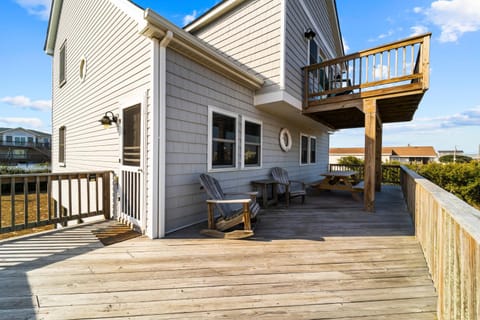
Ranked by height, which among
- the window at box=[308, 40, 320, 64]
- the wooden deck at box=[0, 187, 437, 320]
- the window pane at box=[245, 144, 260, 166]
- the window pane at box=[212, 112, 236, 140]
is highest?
the window at box=[308, 40, 320, 64]

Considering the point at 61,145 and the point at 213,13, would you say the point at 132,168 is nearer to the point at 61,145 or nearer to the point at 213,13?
the point at 213,13

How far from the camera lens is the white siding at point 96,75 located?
12.1 feet

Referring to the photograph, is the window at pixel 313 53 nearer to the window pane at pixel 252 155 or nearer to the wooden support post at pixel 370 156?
the wooden support post at pixel 370 156

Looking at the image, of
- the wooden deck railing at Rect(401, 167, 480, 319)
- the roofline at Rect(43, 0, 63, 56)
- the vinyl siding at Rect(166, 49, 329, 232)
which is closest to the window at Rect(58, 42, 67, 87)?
the roofline at Rect(43, 0, 63, 56)

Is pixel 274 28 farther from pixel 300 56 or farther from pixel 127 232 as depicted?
pixel 127 232

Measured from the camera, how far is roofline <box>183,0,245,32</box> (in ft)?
19.0

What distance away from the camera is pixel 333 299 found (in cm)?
181

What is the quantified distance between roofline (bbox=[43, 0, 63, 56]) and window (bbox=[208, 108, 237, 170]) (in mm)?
7436

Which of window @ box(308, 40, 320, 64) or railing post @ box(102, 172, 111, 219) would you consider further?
window @ box(308, 40, 320, 64)

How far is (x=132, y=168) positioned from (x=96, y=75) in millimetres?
2810

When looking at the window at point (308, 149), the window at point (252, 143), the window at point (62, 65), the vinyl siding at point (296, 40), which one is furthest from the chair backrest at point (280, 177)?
the window at point (62, 65)

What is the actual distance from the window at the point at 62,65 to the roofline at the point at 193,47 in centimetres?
560

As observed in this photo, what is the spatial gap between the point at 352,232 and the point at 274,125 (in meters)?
3.58

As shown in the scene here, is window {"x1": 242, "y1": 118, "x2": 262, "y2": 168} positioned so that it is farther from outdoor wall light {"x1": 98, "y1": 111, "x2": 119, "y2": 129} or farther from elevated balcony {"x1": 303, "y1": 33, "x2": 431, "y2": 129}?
outdoor wall light {"x1": 98, "y1": 111, "x2": 119, "y2": 129}
